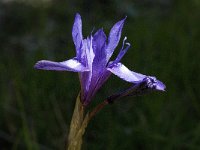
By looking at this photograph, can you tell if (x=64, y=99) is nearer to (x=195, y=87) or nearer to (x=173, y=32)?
(x=195, y=87)

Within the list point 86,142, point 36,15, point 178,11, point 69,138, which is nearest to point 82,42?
point 69,138

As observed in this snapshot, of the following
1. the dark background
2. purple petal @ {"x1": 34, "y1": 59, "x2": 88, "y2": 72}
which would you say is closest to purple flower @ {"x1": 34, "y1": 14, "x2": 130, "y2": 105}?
purple petal @ {"x1": 34, "y1": 59, "x2": 88, "y2": 72}

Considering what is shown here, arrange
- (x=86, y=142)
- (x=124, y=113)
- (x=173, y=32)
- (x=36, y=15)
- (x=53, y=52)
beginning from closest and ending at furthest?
1. (x=86, y=142)
2. (x=124, y=113)
3. (x=173, y=32)
4. (x=53, y=52)
5. (x=36, y=15)

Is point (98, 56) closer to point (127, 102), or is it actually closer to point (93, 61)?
point (93, 61)

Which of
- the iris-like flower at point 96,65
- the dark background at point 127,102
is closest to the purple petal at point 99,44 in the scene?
the iris-like flower at point 96,65

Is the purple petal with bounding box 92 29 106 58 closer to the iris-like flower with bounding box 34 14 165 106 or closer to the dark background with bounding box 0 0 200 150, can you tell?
the iris-like flower with bounding box 34 14 165 106

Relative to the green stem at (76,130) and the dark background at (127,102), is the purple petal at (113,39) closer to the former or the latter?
the green stem at (76,130)

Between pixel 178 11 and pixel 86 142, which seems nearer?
pixel 86 142

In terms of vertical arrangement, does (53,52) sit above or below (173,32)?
below
